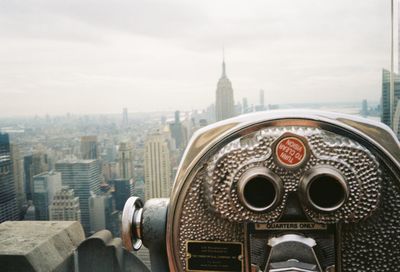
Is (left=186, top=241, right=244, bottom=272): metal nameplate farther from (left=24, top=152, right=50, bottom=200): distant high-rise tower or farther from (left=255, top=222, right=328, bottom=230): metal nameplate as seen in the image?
(left=24, top=152, right=50, bottom=200): distant high-rise tower

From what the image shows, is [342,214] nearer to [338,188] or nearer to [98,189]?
[338,188]

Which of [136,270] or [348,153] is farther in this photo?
[136,270]

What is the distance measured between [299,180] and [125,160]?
1.83 meters

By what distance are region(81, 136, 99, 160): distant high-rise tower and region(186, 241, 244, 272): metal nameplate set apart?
6.06ft

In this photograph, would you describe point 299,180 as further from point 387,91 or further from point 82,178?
point 82,178

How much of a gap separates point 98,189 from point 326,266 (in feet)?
5.51

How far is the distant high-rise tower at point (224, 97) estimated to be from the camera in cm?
153

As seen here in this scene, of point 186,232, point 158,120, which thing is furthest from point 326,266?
point 158,120

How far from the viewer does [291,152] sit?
75 cm

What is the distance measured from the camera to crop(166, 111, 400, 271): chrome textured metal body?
0.74 meters

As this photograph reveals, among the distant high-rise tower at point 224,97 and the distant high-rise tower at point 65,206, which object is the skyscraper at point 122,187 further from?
the distant high-rise tower at point 224,97

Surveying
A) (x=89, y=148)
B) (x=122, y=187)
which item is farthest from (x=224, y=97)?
(x=89, y=148)

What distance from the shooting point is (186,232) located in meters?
0.81

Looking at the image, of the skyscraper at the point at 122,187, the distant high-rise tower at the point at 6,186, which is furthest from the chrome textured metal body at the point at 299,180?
the distant high-rise tower at the point at 6,186
